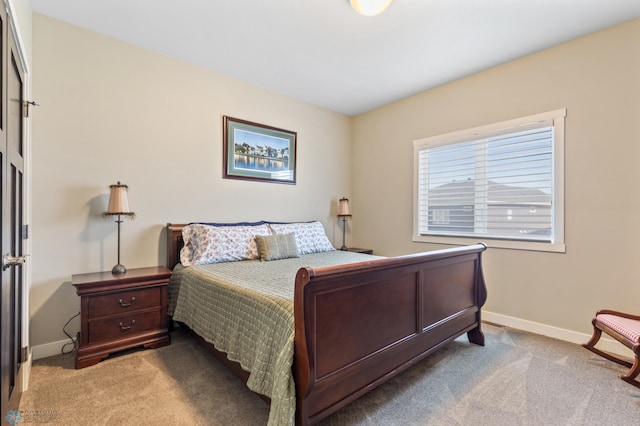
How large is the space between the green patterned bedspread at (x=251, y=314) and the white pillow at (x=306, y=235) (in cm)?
60

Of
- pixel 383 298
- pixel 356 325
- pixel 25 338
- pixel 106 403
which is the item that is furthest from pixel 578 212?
pixel 25 338

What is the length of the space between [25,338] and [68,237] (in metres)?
0.82

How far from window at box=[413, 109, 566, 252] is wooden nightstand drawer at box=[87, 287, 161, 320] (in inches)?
117

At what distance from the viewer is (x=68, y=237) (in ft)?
8.09

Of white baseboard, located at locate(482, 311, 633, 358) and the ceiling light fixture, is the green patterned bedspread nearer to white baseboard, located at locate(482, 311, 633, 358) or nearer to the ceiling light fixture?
white baseboard, located at locate(482, 311, 633, 358)

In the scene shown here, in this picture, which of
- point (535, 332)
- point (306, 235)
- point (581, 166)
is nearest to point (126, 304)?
point (306, 235)

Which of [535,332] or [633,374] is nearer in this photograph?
[633,374]

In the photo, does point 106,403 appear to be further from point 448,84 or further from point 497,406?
point 448,84

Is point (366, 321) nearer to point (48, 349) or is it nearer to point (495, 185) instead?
point (495, 185)

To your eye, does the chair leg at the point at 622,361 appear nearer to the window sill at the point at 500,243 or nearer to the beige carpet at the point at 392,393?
the beige carpet at the point at 392,393

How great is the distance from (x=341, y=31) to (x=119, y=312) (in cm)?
289

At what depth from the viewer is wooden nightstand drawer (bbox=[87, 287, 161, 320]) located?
7.27 ft

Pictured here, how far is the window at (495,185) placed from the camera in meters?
2.80

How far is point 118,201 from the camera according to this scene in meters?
2.47
